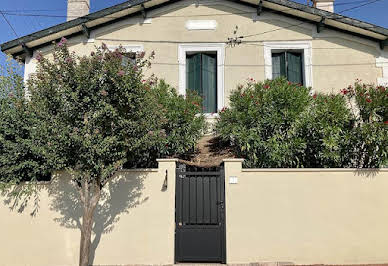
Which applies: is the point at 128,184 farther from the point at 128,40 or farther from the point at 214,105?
the point at 128,40

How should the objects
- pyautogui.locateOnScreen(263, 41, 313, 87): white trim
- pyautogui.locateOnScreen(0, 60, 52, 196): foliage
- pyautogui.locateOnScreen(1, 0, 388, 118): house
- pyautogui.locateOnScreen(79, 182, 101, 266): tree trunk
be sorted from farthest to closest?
pyautogui.locateOnScreen(263, 41, 313, 87): white trim, pyautogui.locateOnScreen(1, 0, 388, 118): house, pyautogui.locateOnScreen(0, 60, 52, 196): foliage, pyautogui.locateOnScreen(79, 182, 101, 266): tree trunk

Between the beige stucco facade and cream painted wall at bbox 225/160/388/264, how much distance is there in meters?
0.02

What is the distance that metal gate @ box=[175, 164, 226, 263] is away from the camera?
650 cm

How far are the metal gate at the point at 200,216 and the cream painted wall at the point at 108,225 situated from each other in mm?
190

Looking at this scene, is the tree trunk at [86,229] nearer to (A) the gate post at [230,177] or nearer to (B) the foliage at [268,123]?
(A) the gate post at [230,177]

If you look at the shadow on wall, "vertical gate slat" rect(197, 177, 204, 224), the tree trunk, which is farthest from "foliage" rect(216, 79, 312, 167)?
the tree trunk

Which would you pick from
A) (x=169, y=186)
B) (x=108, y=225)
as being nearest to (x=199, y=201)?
(x=169, y=186)

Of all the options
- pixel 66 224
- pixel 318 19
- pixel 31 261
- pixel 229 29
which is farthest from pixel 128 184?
pixel 318 19

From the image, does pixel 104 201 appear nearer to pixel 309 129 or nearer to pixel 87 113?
pixel 87 113

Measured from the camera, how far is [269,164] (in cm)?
718

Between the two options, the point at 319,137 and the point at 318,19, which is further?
the point at 318,19

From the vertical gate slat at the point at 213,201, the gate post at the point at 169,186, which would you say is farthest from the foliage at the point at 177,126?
the vertical gate slat at the point at 213,201

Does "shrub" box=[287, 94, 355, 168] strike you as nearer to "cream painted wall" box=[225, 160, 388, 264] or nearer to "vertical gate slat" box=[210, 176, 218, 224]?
"cream painted wall" box=[225, 160, 388, 264]

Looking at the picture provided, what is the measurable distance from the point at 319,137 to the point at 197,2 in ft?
19.9
